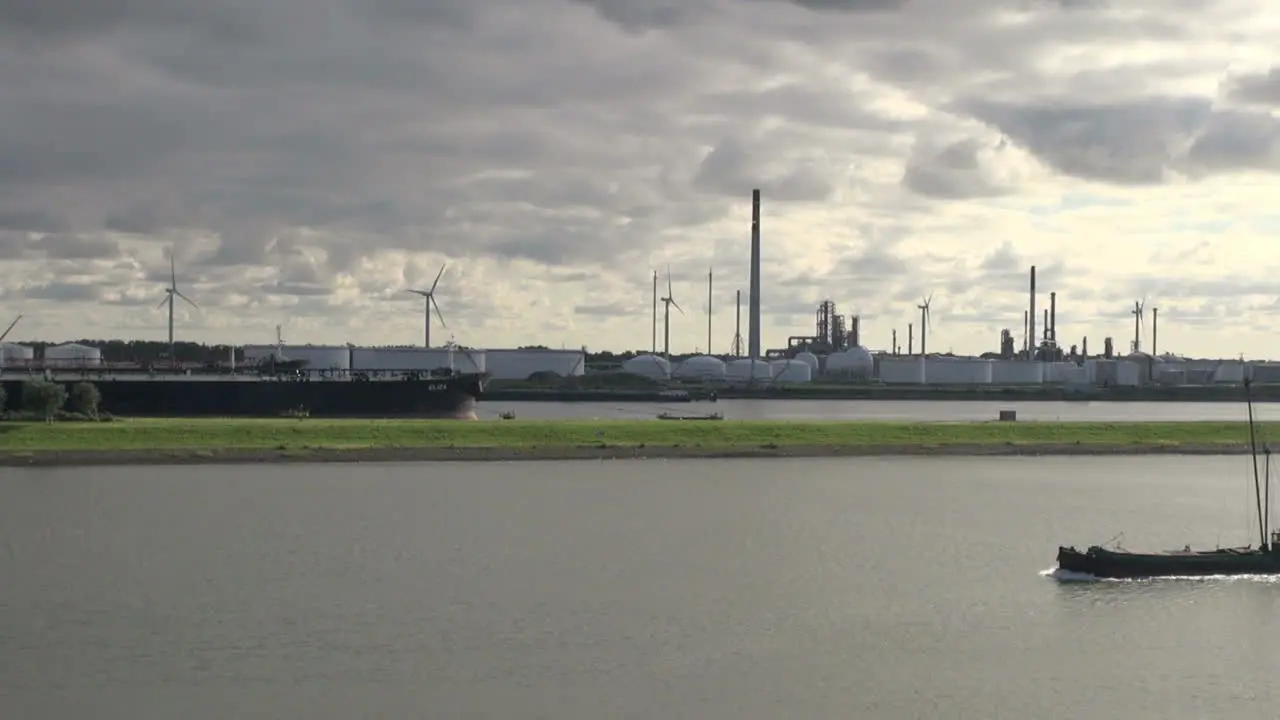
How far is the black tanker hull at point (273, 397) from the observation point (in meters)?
101

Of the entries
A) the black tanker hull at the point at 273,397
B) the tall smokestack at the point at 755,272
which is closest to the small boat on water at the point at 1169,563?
the black tanker hull at the point at 273,397

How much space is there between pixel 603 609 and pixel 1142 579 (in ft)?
51.9

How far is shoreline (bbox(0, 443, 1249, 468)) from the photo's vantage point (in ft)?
242

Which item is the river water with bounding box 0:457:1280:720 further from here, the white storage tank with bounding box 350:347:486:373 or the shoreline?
the white storage tank with bounding box 350:347:486:373

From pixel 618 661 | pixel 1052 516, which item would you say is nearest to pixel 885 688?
pixel 618 661

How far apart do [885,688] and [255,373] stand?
92.8 meters

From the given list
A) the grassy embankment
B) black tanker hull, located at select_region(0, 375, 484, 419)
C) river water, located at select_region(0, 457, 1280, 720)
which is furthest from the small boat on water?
black tanker hull, located at select_region(0, 375, 484, 419)

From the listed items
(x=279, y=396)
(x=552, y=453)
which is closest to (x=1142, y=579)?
(x=552, y=453)

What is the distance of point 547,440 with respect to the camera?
268ft

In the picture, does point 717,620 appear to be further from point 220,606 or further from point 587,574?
point 220,606

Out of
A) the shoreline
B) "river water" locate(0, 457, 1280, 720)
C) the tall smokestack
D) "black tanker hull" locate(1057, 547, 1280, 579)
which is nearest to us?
"river water" locate(0, 457, 1280, 720)

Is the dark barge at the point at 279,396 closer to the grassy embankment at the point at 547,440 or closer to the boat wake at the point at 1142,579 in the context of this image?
the grassy embankment at the point at 547,440

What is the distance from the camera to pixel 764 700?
2778 cm

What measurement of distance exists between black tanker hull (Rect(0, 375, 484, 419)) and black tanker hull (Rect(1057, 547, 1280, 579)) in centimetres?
6651
